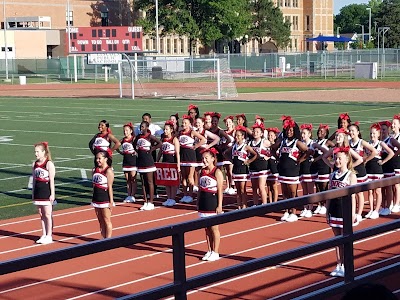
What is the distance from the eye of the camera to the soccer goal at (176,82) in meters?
48.7

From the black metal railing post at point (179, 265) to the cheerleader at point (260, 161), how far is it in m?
9.79

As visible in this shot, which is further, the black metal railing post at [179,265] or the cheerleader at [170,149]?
the cheerleader at [170,149]

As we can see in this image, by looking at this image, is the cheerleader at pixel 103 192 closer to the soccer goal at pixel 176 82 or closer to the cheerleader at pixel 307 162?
the cheerleader at pixel 307 162

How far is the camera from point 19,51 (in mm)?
87188

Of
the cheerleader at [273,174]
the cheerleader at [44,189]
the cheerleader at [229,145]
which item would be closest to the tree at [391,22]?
the cheerleader at [229,145]

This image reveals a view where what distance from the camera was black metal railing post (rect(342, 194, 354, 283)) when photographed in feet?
19.6

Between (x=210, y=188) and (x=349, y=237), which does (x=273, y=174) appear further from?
(x=349, y=237)

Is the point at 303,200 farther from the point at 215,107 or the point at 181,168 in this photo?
the point at 215,107

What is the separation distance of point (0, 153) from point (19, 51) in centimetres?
6457

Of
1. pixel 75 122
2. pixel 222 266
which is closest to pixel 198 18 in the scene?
pixel 75 122

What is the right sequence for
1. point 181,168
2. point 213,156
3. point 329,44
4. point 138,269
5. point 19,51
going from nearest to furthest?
point 138,269 < point 213,156 < point 181,168 < point 19,51 < point 329,44

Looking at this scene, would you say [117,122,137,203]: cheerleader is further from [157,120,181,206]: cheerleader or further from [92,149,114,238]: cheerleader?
[92,149,114,238]: cheerleader

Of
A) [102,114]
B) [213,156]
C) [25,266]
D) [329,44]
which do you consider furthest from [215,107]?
[329,44]

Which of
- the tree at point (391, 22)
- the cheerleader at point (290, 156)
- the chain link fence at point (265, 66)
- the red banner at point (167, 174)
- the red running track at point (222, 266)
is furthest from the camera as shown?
the tree at point (391, 22)
